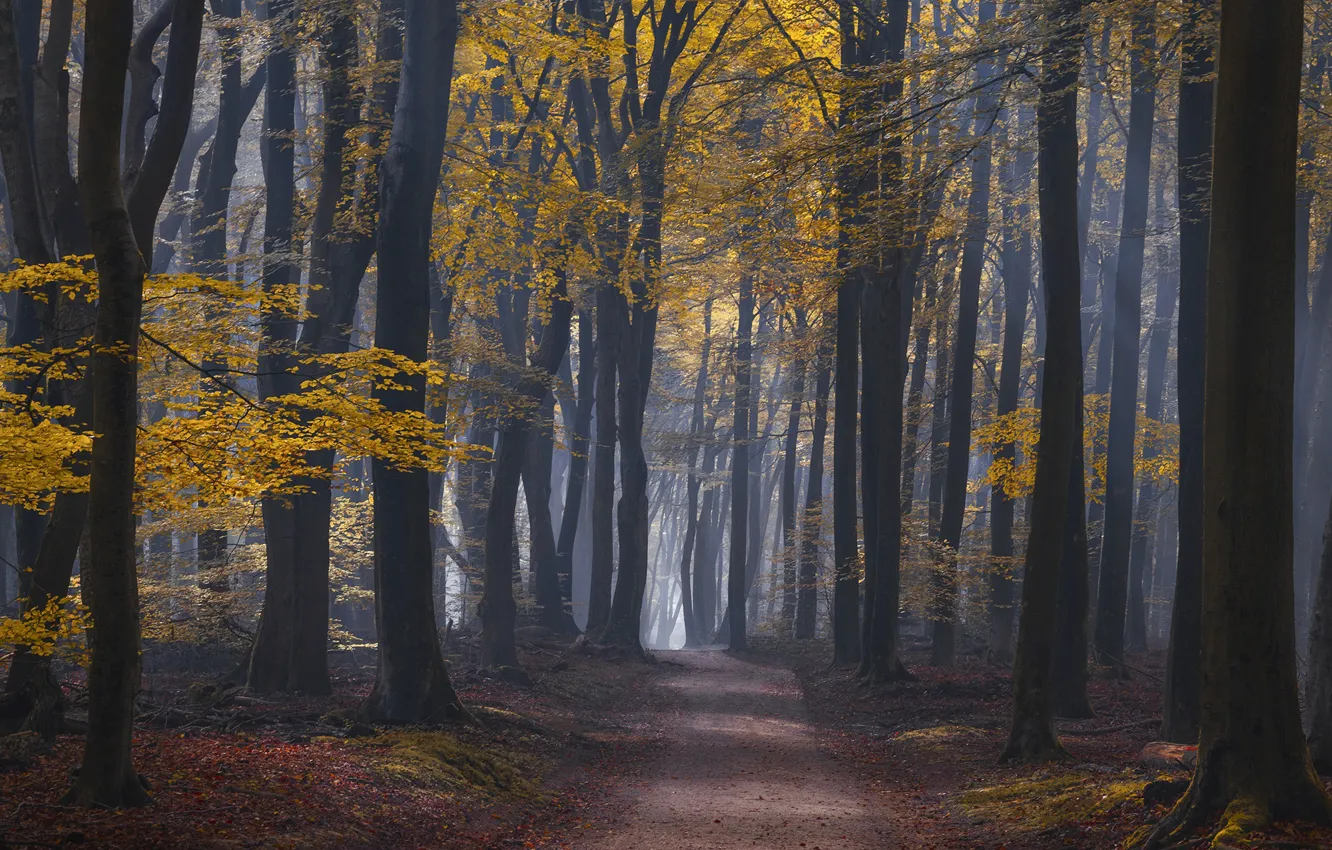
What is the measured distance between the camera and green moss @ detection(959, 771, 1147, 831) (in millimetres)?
8781

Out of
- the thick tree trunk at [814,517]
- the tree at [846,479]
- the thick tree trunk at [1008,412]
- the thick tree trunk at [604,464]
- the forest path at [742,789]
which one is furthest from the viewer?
the thick tree trunk at [814,517]

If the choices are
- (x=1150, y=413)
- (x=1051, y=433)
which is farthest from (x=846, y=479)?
(x=1051, y=433)

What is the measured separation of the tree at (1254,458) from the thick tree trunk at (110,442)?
6.90 metres

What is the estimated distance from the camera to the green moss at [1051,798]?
878 cm

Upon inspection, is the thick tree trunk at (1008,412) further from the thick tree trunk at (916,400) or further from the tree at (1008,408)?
the thick tree trunk at (916,400)

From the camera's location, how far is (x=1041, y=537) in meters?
11.6

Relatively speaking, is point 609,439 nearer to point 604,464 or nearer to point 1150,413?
point 604,464

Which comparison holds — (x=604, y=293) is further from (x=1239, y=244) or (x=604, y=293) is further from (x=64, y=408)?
(x=1239, y=244)

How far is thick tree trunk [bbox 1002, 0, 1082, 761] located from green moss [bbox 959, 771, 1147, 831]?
101cm

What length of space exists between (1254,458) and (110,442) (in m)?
7.43

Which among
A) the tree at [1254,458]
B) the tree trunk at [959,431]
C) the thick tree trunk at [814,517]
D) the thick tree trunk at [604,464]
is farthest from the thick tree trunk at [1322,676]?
the thick tree trunk at [814,517]

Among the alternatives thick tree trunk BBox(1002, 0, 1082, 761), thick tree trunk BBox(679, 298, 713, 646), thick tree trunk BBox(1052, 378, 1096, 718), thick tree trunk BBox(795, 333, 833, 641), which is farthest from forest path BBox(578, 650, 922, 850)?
thick tree trunk BBox(679, 298, 713, 646)

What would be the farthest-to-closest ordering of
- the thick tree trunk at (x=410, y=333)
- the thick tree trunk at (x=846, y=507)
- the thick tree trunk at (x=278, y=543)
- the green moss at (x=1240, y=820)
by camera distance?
the thick tree trunk at (x=846, y=507), the thick tree trunk at (x=278, y=543), the thick tree trunk at (x=410, y=333), the green moss at (x=1240, y=820)

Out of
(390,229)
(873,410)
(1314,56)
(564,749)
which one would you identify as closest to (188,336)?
(390,229)
